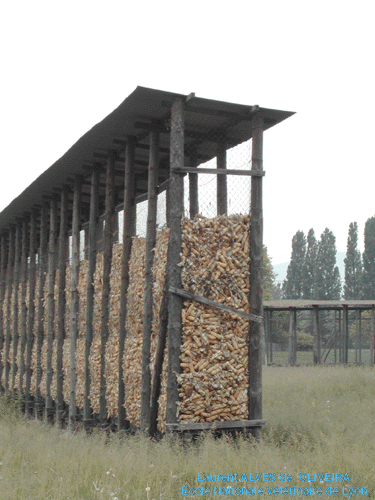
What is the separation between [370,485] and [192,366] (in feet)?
8.97

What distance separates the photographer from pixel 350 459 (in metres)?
7.04

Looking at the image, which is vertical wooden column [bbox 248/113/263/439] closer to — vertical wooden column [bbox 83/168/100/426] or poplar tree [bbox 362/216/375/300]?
vertical wooden column [bbox 83/168/100/426]

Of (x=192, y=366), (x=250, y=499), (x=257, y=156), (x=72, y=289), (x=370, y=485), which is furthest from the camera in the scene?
(x=72, y=289)

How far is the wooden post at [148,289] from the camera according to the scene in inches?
350

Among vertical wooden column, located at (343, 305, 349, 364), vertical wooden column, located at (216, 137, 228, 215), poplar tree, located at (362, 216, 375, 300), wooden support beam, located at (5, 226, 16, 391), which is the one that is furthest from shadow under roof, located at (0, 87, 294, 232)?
poplar tree, located at (362, 216, 375, 300)

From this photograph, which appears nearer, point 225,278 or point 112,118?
point 225,278

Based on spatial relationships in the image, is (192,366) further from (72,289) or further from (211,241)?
(72,289)

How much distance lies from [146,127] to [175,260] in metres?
2.54

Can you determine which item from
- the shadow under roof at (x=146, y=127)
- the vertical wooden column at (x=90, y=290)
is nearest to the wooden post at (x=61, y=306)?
the shadow under roof at (x=146, y=127)

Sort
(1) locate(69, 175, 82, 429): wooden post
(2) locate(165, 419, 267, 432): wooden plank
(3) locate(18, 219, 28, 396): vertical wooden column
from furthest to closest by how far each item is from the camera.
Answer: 1. (3) locate(18, 219, 28, 396): vertical wooden column
2. (1) locate(69, 175, 82, 429): wooden post
3. (2) locate(165, 419, 267, 432): wooden plank

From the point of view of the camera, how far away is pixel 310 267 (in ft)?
217

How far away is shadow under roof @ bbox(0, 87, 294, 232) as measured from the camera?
8.78 metres

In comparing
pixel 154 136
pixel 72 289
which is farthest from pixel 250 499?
pixel 72 289

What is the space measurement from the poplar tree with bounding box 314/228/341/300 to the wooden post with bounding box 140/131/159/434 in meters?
55.2
